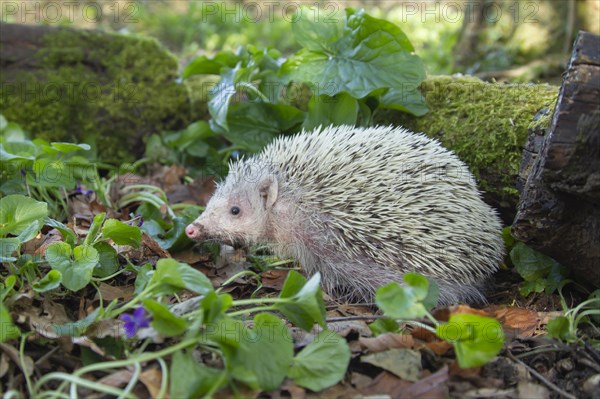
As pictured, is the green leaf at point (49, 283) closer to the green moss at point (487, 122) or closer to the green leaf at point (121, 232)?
the green leaf at point (121, 232)

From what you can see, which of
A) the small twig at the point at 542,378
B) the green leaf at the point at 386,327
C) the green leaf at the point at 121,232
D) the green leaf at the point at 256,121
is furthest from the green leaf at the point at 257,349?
the green leaf at the point at 256,121

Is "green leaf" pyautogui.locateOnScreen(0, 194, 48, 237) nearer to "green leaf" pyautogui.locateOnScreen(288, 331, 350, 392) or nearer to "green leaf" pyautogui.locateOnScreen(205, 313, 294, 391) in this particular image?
→ "green leaf" pyautogui.locateOnScreen(205, 313, 294, 391)

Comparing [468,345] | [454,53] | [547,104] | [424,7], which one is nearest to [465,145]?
[547,104]

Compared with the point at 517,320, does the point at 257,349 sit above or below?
above

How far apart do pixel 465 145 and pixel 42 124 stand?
4.63m


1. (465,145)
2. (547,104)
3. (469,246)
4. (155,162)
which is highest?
(547,104)

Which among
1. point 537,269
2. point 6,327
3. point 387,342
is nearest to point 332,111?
point 537,269

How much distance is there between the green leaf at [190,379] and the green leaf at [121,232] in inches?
50.0

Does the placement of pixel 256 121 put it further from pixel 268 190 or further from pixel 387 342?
pixel 387 342

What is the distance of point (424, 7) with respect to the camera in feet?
52.8

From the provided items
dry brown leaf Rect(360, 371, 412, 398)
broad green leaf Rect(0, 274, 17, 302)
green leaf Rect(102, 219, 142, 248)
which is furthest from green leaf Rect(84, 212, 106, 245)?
dry brown leaf Rect(360, 371, 412, 398)

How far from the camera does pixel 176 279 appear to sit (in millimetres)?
3072

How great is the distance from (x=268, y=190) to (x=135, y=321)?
83.1 inches

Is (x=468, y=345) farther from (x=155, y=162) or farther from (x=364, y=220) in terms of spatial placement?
(x=155, y=162)
